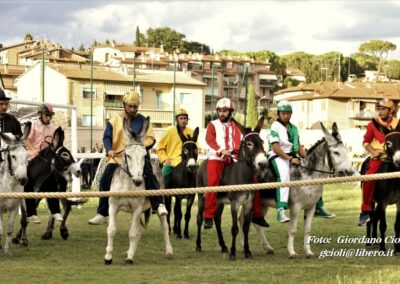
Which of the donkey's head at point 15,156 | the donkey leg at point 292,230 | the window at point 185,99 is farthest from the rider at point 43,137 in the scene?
the window at point 185,99

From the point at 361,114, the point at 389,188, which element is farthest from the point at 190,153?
the point at 361,114

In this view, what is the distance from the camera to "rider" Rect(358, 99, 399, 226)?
14.2m

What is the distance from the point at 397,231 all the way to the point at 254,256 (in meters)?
2.51

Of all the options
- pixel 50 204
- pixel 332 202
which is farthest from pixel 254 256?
pixel 332 202

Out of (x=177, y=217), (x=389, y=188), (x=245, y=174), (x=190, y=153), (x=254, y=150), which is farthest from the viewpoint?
(x=177, y=217)

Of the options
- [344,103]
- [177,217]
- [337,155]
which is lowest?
[177,217]

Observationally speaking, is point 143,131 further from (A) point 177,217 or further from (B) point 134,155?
(A) point 177,217

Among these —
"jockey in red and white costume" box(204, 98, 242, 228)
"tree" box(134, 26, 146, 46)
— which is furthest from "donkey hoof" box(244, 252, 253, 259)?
"tree" box(134, 26, 146, 46)

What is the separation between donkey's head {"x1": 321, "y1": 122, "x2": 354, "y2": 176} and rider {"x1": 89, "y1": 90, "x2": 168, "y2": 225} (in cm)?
287

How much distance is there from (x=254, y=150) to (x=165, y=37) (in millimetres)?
157696

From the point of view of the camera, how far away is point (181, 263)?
12500 mm

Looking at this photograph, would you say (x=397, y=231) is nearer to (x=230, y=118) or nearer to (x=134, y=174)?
(x=230, y=118)

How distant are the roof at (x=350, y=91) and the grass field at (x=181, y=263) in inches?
3647

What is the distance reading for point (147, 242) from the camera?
15.2 metres
